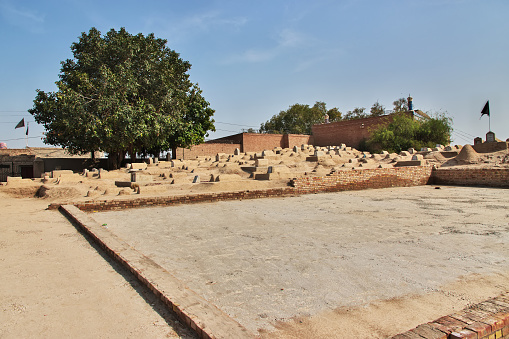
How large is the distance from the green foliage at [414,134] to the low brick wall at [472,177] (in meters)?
12.3

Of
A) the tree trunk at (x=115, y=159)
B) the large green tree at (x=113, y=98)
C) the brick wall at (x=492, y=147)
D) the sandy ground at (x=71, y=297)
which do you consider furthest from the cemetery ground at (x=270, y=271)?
the tree trunk at (x=115, y=159)

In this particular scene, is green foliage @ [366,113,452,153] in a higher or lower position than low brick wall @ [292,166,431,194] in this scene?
higher

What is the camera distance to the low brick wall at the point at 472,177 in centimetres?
1227

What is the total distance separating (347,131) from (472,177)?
19.9 m

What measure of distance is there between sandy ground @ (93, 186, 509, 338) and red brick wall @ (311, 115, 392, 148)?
77.5ft

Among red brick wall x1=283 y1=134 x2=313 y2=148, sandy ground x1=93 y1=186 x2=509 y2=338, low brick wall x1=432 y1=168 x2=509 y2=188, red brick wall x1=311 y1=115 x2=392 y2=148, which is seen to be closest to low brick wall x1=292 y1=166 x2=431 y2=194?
low brick wall x1=432 y1=168 x2=509 y2=188

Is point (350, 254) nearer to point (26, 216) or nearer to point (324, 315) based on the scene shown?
point (324, 315)

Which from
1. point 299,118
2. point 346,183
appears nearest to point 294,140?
point 299,118

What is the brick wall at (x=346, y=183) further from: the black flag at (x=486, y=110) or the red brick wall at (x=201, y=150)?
the red brick wall at (x=201, y=150)

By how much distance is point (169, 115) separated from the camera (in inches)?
766

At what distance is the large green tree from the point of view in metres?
16.4

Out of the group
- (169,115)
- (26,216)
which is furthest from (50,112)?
(26,216)

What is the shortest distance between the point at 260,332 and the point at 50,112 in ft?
63.9

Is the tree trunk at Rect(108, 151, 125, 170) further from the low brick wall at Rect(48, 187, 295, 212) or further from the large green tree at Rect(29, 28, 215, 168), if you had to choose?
the low brick wall at Rect(48, 187, 295, 212)
